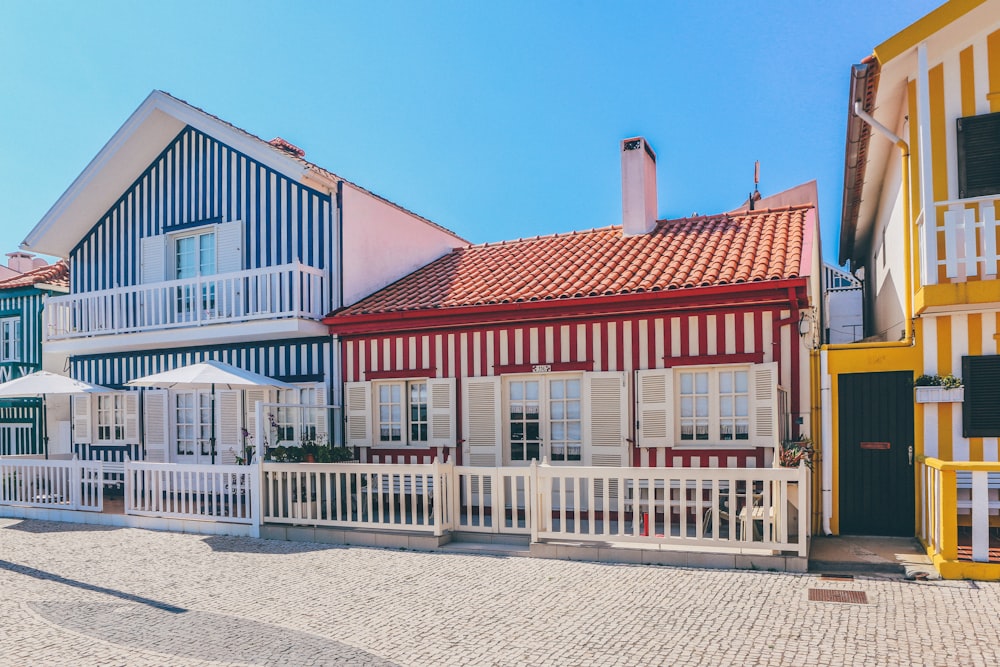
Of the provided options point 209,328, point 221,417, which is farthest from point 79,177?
point 221,417

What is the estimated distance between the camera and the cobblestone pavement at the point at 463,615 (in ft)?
17.0

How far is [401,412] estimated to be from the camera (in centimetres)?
1185

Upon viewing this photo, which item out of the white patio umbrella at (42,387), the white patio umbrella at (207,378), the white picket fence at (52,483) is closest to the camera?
the white patio umbrella at (207,378)

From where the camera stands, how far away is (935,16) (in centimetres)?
821

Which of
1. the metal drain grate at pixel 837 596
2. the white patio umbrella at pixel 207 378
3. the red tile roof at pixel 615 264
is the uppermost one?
the red tile roof at pixel 615 264

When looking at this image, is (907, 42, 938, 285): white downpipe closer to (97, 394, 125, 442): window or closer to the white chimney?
the white chimney

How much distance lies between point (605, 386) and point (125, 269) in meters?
10.5

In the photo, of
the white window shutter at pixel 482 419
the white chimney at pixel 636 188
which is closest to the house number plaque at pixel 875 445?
the white window shutter at pixel 482 419

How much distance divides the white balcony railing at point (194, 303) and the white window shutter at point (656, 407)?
568 centimetres

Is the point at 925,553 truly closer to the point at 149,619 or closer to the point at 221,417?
the point at 149,619

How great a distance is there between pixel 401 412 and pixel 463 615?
5.96 m

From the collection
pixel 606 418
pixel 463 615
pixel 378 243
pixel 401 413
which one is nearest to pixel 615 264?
pixel 606 418

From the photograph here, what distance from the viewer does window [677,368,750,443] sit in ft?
31.4

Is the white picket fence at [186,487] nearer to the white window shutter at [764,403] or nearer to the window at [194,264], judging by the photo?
the window at [194,264]
